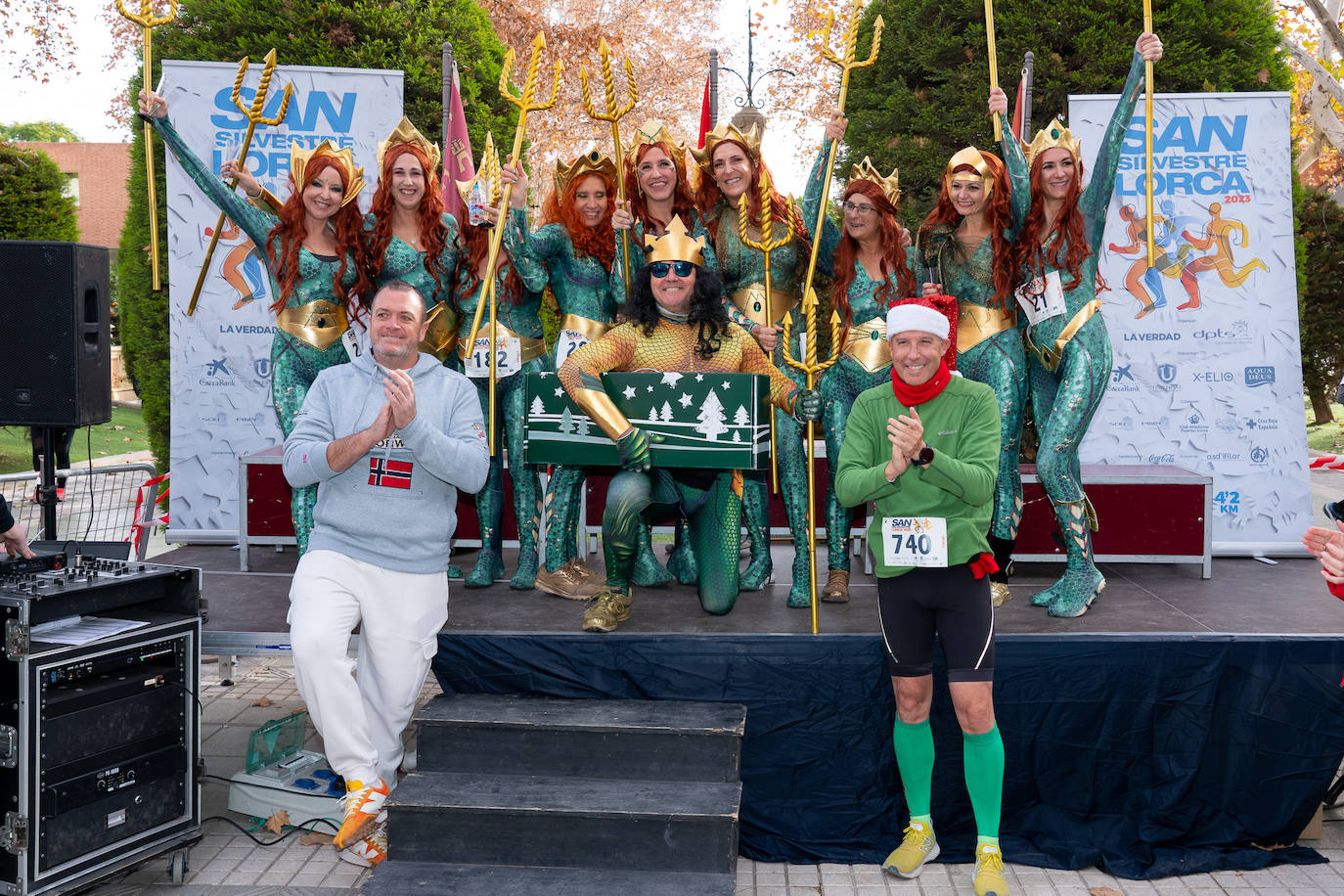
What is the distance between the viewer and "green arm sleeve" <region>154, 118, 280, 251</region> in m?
4.25

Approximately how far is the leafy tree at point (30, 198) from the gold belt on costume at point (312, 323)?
35.1 ft

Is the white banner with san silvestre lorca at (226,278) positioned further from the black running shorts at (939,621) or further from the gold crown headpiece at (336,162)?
the black running shorts at (939,621)

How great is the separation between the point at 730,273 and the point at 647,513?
44.5 inches

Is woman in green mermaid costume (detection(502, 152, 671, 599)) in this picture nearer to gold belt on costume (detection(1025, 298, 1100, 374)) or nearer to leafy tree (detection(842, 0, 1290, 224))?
gold belt on costume (detection(1025, 298, 1100, 374))

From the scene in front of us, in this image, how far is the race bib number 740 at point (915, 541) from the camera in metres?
3.11

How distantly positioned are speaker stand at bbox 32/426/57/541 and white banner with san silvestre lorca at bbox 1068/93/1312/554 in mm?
5394

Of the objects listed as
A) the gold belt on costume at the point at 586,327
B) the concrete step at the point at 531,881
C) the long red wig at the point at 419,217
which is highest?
the long red wig at the point at 419,217

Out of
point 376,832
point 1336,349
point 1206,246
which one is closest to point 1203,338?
point 1206,246

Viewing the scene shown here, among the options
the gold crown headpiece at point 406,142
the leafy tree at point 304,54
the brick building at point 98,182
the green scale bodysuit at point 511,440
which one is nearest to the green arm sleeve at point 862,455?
the green scale bodysuit at point 511,440

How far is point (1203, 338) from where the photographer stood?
6207 millimetres

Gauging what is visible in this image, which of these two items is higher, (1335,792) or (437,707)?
(437,707)

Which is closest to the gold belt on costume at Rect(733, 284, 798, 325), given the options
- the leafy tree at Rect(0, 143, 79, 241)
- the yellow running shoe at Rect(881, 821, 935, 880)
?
the yellow running shoe at Rect(881, 821, 935, 880)

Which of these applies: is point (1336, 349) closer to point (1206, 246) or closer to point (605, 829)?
point (1206, 246)

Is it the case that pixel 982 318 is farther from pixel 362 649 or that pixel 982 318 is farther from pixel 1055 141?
pixel 362 649
